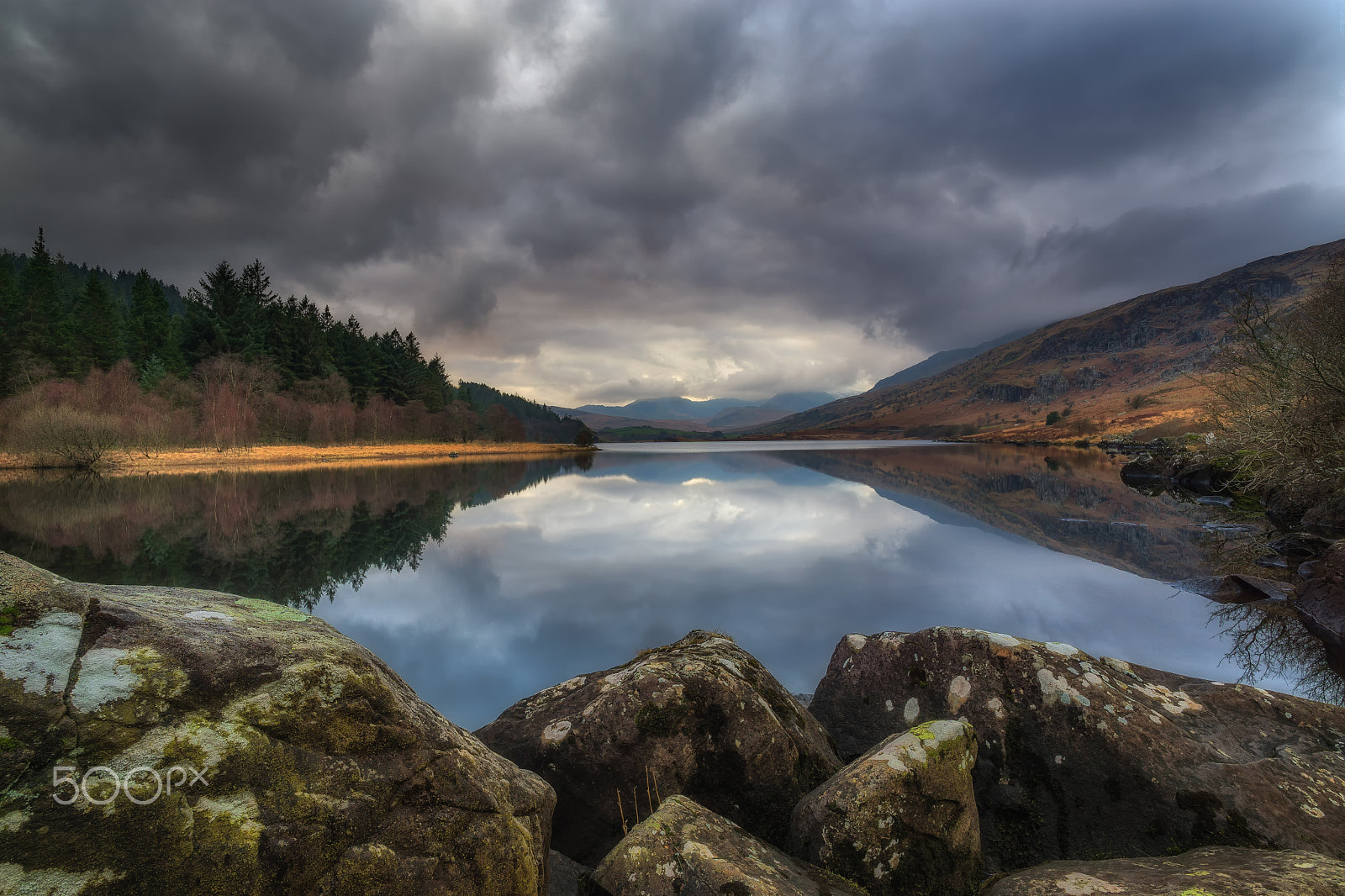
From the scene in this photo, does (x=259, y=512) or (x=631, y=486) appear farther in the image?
(x=631, y=486)

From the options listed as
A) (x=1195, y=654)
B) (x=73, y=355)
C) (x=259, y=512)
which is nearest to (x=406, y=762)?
(x=1195, y=654)

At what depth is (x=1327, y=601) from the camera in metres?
10.8

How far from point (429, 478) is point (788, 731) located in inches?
1745

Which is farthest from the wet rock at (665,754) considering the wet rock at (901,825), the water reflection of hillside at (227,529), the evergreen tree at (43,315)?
the evergreen tree at (43,315)

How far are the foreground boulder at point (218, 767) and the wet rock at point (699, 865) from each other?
0.59 metres

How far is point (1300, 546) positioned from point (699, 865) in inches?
886

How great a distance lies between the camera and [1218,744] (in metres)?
4.96

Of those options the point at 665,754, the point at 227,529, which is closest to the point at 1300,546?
the point at 665,754

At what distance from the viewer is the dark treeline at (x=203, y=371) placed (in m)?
49.8

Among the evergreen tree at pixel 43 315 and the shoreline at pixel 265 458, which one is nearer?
the shoreline at pixel 265 458

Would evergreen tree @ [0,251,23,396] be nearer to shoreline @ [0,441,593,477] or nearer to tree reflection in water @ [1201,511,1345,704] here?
shoreline @ [0,441,593,477]

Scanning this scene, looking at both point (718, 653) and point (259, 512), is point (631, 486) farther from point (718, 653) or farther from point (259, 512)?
point (718, 653)

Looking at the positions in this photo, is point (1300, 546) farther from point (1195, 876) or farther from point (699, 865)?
point (699, 865)

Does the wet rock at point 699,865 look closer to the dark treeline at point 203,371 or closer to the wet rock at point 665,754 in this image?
the wet rock at point 665,754
